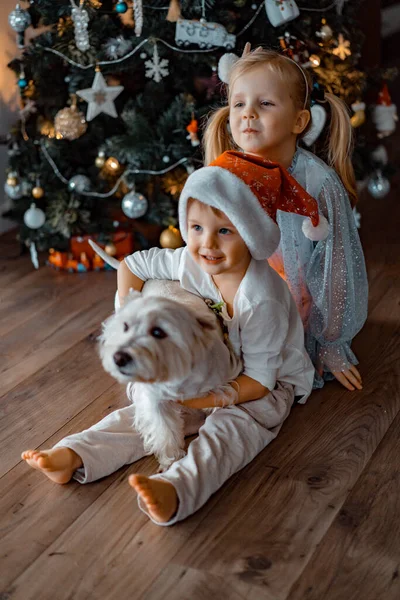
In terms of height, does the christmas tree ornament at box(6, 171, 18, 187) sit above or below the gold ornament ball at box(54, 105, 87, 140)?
below

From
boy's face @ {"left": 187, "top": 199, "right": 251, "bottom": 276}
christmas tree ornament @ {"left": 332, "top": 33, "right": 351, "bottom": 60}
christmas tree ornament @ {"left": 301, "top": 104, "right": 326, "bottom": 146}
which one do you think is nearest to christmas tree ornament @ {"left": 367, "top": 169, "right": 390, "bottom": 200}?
christmas tree ornament @ {"left": 332, "top": 33, "right": 351, "bottom": 60}

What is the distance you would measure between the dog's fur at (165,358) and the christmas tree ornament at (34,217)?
44.7 inches

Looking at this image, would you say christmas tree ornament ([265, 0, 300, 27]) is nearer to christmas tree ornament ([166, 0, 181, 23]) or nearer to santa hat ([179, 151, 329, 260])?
christmas tree ornament ([166, 0, 181, 23])

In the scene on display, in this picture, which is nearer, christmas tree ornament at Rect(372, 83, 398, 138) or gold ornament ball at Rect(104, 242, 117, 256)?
gold ornament ball at Rect(104, 242, 117, 256)

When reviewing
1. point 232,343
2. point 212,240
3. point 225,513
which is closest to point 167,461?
point 225,513

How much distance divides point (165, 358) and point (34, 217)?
4.66 ft

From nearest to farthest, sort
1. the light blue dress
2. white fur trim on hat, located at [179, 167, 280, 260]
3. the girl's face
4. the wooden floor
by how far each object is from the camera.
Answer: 1. the wooden floor
2. white fur trim on hat, located at [179, 167, 280, 260]
3. the girl's face
4. the light blue dress

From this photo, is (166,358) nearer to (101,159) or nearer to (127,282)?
(127,282)

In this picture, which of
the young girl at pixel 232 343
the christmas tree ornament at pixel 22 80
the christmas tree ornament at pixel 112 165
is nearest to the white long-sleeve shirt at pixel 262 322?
the young girl at pixel 232 343

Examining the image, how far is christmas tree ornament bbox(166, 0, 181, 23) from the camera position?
2564 millimetres

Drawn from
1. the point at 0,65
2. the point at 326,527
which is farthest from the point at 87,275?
the point at 326,527

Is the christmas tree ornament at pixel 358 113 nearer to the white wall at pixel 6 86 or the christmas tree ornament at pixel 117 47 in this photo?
the christmas tree ornament at pixel 117 47

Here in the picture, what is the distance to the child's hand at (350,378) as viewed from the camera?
76.4 inches

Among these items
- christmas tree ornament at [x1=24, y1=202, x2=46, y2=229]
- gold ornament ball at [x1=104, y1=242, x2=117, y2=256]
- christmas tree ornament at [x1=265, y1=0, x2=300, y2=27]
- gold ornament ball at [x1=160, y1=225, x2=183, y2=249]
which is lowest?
gold ornament ball at [x1=104, y1=242, x2=117, y2=256]
